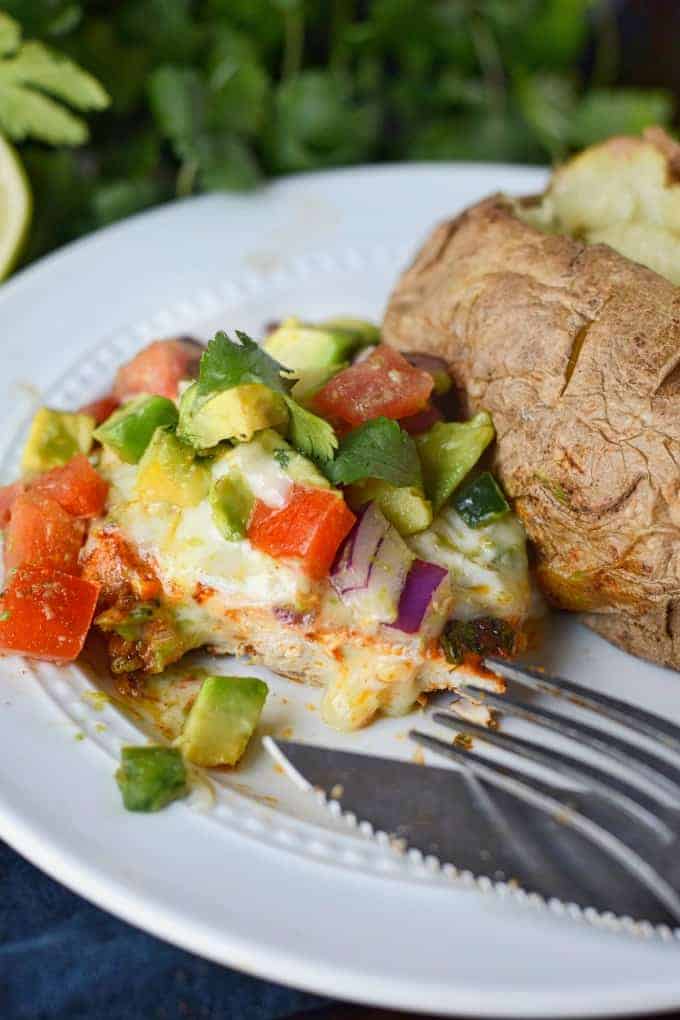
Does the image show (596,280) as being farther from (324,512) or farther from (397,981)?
(397,981)

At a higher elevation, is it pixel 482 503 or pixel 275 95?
pixel 275 95

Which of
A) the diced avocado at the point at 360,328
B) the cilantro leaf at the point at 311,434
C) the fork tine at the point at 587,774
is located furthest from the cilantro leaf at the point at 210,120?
the fork tine at the point at 587,774

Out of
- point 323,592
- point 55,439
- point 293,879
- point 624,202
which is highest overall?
point 624,202

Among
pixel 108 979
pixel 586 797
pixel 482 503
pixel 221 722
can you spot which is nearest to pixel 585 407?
pixel 482 503

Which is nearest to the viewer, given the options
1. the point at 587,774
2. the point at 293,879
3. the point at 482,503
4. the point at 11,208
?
the point at 293,879

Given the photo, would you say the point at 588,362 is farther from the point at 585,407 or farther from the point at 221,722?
the point at 221,722

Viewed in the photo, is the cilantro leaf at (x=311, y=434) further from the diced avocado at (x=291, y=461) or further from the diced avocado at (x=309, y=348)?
the diced avocado at (x=309, y=348)
